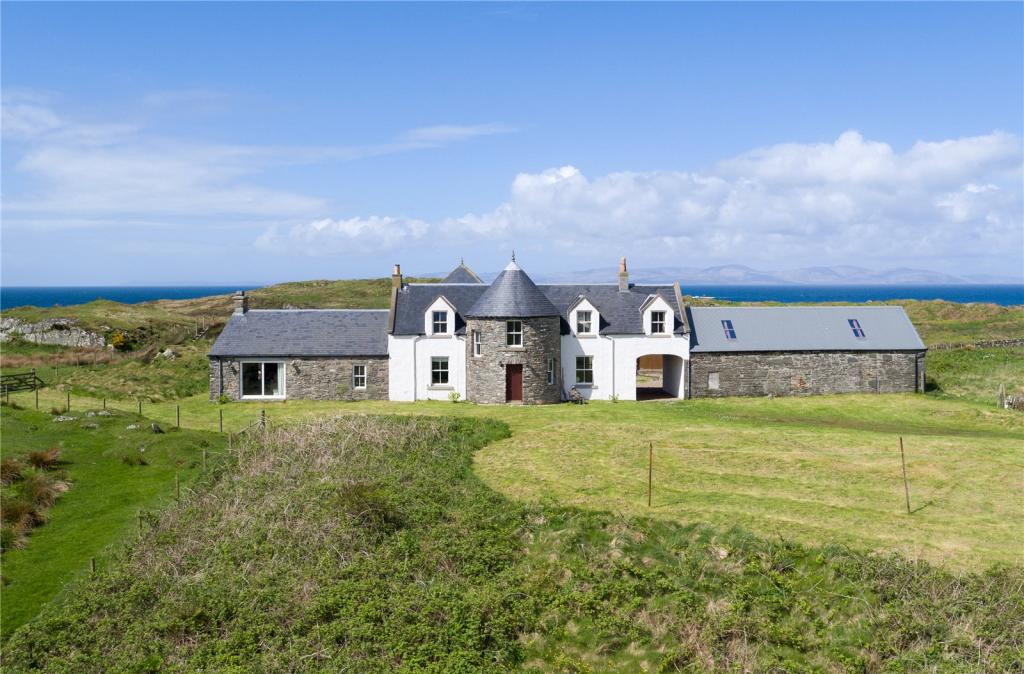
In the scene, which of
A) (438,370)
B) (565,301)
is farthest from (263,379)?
(565,301)

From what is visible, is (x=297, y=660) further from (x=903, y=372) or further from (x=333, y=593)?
(x=903, y=372)

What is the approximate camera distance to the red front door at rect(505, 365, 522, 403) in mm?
38531

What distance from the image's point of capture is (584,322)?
40875 mm

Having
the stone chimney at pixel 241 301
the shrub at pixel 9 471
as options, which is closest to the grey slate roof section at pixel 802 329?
the stone chimney at pixel 241 301

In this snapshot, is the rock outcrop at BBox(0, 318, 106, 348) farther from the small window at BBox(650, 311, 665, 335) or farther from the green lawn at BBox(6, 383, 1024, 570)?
the small window at BBox(650, 311, 665, 335)

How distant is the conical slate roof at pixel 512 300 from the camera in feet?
124

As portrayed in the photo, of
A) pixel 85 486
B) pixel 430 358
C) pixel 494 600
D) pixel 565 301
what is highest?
pixel 565 301

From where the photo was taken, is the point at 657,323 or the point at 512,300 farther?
the point at 657,323

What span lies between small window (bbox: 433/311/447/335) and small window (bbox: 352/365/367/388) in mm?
4420

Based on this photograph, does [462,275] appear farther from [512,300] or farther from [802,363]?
[802,363]

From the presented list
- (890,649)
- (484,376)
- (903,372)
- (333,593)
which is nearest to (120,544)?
(333,593)

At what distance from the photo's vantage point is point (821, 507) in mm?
20484

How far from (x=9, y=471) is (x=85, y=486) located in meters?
2.12

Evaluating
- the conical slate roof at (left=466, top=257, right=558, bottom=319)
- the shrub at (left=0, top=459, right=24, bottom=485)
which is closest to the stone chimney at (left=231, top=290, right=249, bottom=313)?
the conical slate roof at (left=466, top=257, right=558, bottom=319)
